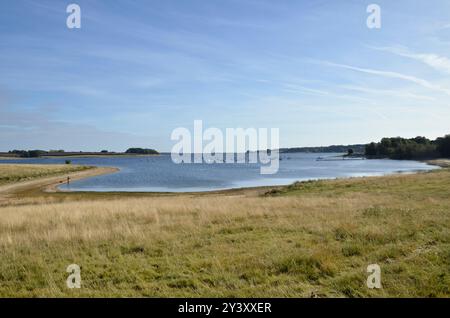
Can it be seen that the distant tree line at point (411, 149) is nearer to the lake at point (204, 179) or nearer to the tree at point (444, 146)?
the tree at point (444, 146)

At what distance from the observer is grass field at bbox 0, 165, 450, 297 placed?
664 cm

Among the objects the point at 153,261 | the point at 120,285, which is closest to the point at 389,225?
the point at 153,261

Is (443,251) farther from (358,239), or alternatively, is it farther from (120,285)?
(120,285)

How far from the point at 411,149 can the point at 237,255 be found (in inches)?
7096

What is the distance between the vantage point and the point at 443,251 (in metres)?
8.25

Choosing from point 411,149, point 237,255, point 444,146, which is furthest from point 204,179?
point 411,149

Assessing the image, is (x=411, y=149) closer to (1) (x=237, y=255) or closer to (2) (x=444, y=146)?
(2) (x=444, y=146)

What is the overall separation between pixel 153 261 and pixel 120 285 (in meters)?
1.83

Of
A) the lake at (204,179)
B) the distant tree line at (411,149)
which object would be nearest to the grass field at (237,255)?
the lake at (204,179)

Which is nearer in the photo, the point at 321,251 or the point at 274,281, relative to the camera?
the point at 274,281

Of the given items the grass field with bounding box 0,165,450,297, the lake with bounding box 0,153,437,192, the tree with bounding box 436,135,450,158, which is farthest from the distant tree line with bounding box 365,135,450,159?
the grass field with bounding box 0,165,450,297

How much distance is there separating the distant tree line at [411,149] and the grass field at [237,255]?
6188 inches

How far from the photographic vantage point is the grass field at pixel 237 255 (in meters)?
6.64
